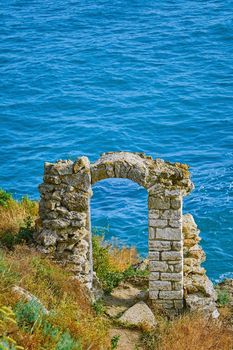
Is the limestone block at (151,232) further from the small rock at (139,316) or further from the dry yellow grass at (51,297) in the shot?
the dry yellow grass at (51,297)

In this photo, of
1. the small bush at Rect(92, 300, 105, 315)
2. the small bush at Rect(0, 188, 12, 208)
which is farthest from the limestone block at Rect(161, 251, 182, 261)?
the small bush at Rect(0, 188, 12, 208)

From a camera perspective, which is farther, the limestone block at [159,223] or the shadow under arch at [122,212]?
the shadow under arch at [122,212]

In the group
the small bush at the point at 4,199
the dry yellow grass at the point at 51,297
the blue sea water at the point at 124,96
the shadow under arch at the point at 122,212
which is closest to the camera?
the dry yellow grass at the point at 51,297

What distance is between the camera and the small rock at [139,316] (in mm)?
16562

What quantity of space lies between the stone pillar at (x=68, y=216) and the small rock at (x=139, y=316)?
118 cm

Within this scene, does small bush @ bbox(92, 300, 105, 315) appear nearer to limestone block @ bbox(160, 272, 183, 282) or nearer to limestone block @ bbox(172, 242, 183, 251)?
limestone block @ bbox(160, 272, 183, 282)

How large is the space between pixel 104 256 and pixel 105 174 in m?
3.26

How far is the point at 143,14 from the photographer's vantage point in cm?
4747

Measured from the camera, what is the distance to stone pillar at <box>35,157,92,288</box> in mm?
16906

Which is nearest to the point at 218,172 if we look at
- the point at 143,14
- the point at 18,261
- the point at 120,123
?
the point at 120,123

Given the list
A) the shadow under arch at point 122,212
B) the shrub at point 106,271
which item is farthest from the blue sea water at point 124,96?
the shrub at point 106,271

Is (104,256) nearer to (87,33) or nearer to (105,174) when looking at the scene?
(105,174)

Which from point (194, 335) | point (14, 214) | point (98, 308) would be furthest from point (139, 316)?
point (14, 214)

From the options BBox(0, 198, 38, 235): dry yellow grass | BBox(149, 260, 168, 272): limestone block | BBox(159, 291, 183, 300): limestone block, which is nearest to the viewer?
BBox(149, 260, 168, 272): limestone block
